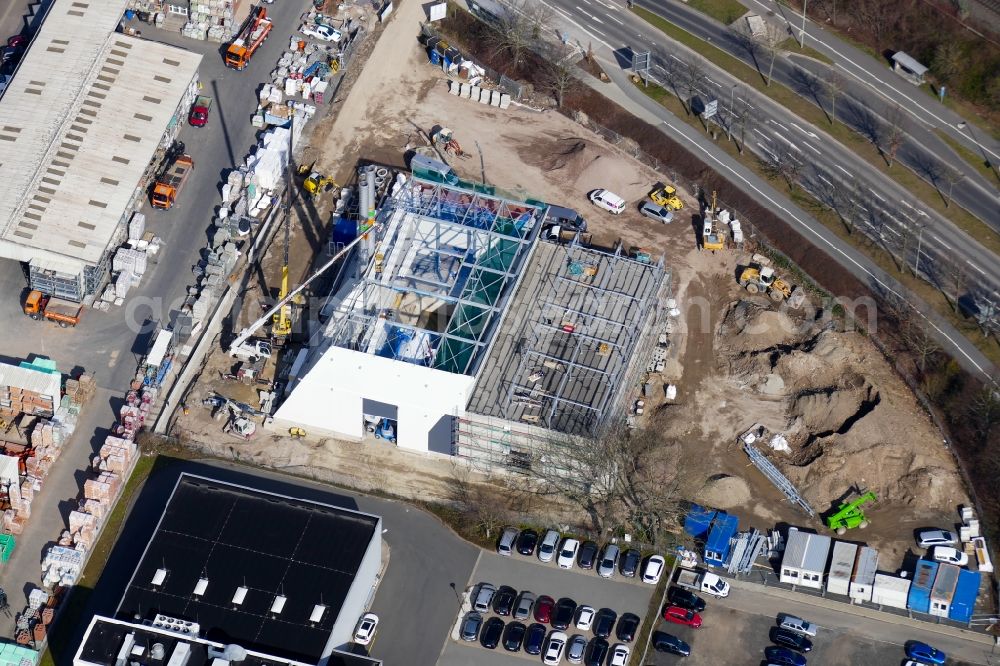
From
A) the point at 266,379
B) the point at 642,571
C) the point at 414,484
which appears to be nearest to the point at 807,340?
the point at 642,571

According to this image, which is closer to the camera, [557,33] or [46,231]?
[46,231]

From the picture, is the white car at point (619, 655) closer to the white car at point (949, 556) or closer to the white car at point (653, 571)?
the white car at point (653, 571)

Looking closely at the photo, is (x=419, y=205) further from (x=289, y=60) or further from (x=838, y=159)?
(x=838, y=159)

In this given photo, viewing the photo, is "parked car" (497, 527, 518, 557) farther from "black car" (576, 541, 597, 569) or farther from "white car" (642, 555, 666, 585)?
"white car" (642, 555, 666, 585)

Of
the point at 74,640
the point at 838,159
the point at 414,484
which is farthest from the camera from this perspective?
the point at 838,159

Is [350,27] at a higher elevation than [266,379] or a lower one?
higher

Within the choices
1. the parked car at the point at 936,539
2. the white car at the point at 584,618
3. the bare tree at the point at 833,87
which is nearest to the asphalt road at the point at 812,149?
the bare tree at the point at 833,87

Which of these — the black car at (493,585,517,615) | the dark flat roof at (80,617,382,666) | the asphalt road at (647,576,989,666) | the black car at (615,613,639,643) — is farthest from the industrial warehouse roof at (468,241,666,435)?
the dark flat roof at (80,617,382,666)
